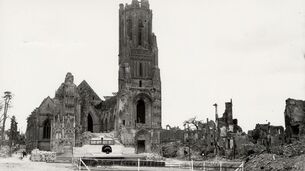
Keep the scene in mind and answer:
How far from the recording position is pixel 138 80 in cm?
7050

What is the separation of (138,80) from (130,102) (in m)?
4.34

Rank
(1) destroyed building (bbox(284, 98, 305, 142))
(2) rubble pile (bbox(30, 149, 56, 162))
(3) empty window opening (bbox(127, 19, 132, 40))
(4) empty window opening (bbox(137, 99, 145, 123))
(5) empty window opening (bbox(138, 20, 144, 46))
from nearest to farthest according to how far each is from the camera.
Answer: (1) destroyed building (bbox(284, 98, 305, 142)) → (2) rubble pile (bbox(30, 149, 56, 162)) → (4) empty window opening (bbox(137, 99, 145, 123)) → (3) empty window opening (bbox(127, 19, 132, 40)) → (5) empty window opening (bbox(138, 20, 144, 46))

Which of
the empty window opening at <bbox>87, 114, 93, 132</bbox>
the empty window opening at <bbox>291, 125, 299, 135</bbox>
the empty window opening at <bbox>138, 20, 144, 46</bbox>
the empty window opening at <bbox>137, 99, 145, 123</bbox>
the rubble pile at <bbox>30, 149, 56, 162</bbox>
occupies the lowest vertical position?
the rubble pile at <bbox>30, 149, 56, 162</bbox>

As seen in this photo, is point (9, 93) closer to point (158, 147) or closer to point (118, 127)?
point (118, 127)

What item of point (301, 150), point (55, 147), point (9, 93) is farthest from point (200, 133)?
point (301, 150)

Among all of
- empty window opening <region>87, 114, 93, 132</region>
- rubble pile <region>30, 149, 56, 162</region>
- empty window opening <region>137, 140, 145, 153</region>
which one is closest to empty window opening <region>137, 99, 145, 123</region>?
empty window opening <region>137, 140, 145, 153</region>

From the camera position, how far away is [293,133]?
1618 inches

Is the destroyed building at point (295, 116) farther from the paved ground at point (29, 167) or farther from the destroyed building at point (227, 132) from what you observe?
the paved ground at point (29, 167)

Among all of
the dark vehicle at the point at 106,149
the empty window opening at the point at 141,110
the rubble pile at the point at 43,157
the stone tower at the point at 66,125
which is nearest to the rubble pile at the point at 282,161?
the rubble pile at the point at 43,157

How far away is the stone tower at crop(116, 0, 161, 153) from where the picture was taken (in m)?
68.1

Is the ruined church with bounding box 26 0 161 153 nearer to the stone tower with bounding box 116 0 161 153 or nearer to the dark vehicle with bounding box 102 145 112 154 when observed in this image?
the stone tower with bounding box 116 0 161 153

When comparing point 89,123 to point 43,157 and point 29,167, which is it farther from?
point 29,167

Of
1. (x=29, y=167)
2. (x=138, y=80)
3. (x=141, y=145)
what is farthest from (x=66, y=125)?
(x=29, y=167)

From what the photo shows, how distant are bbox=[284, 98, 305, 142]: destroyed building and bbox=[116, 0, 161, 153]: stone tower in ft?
101
